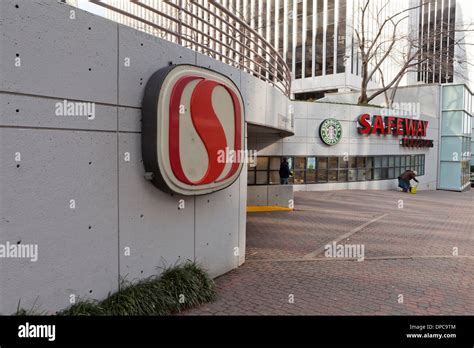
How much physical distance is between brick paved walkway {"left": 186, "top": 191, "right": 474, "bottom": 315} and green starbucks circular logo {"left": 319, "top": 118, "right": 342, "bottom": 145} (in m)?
8.58

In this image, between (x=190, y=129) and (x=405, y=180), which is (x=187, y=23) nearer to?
(x=190, y=129)

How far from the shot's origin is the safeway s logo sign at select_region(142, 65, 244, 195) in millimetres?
4797

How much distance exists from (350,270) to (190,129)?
413cm

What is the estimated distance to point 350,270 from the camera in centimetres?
708

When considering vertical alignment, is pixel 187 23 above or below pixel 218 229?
above

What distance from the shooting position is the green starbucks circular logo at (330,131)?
21172mm

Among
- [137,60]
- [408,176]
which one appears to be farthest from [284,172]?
[137,60]

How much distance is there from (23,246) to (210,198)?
3198 millimetres

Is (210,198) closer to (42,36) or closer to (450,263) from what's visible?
(42,36)

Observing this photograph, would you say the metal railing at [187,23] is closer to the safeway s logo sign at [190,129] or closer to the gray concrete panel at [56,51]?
the gray concrete panel at [56,51]

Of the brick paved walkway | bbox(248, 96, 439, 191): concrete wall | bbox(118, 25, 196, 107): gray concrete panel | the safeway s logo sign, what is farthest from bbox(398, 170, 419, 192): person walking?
bbox(118, 25, 196, 107): gray concrete panel

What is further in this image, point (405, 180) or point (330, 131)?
point (405, 180)
